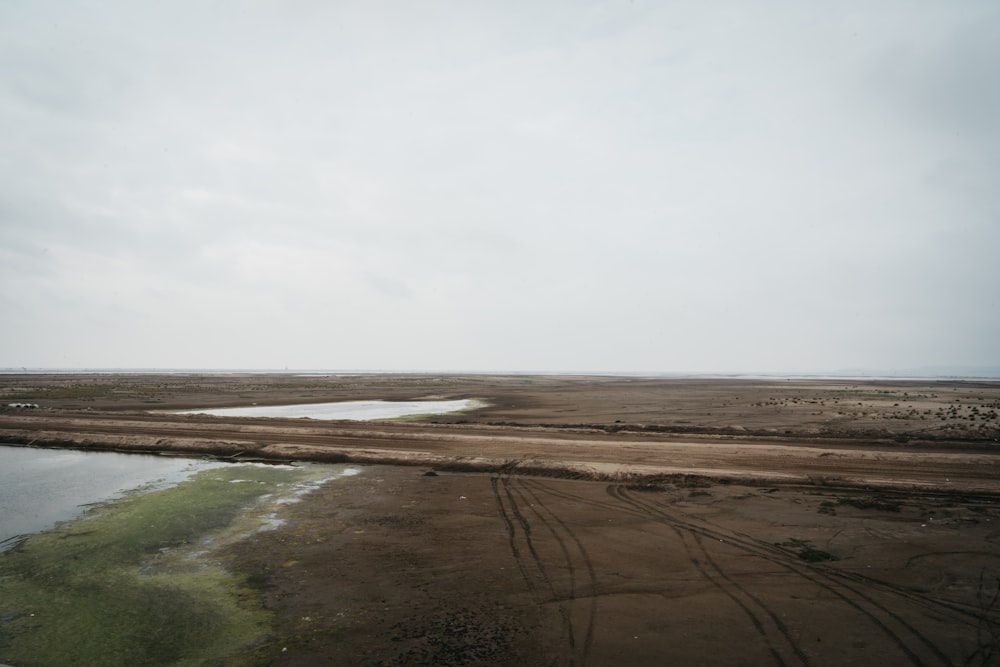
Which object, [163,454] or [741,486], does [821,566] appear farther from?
[163,454]

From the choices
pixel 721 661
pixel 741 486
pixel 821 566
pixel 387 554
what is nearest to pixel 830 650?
pixel 721 661

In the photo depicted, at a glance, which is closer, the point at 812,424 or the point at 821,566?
the point at 821,566

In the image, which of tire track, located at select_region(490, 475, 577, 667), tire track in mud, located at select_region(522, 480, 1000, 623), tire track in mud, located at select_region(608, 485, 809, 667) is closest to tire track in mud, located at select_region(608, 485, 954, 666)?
tire track in mud, located at select_region(522, 480, 1000, 623)

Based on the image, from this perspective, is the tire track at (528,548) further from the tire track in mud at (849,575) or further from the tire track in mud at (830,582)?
the tire track in mud at (830,582)

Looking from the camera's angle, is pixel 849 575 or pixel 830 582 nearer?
pixel 830 582

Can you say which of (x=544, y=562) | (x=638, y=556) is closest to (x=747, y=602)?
(x=638, y=556)

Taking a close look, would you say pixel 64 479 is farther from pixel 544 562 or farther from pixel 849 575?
pixel 849 575

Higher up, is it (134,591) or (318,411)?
(134,591)
